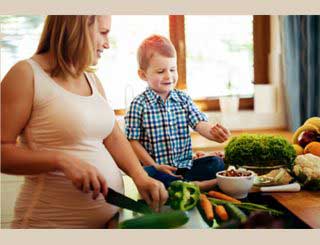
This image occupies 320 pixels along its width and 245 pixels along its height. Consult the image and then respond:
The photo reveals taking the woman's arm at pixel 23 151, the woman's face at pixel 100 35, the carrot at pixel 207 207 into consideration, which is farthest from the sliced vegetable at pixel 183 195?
the woman's face at pixel 100 35

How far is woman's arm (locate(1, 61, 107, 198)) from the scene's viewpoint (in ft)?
2.25

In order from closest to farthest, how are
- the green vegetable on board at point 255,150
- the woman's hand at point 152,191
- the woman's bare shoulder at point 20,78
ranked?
the woman's bare shoulder at point 20,78 → the woman's hand at point 152,191 → the green vegetable on board at point 255,150

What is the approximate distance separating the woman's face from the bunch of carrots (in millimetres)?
309

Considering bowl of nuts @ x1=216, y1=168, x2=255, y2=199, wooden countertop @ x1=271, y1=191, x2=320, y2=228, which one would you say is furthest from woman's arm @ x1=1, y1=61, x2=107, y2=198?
wooden countertop @ x1=271, y1=191, x2=320, y2=228

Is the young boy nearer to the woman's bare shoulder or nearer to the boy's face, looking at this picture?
the boy's face

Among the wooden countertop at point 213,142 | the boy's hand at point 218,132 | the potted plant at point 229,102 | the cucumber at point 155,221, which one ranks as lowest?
the cucumber at point 155,221

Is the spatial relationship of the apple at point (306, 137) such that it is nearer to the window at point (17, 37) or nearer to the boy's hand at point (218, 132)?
the boy's hand at point (218, 132)

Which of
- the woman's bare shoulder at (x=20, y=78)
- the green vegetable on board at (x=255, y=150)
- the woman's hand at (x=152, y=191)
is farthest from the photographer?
the green vegetable on board at (x=255, y=150)

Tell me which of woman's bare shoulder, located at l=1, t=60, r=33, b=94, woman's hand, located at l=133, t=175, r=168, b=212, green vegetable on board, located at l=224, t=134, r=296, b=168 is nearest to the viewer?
woman's bare shoulder, located at l=1, t=60, r=33, b=94

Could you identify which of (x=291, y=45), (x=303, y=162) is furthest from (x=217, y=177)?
(x=291, y=45)

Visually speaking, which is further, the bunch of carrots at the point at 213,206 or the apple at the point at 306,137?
the apple at the point at 306,137

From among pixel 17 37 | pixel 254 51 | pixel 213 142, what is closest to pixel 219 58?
pixel 254 51

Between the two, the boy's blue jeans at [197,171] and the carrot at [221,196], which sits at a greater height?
the boy's blue jeans at [197,171]

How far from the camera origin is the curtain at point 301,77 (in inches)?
36.1
